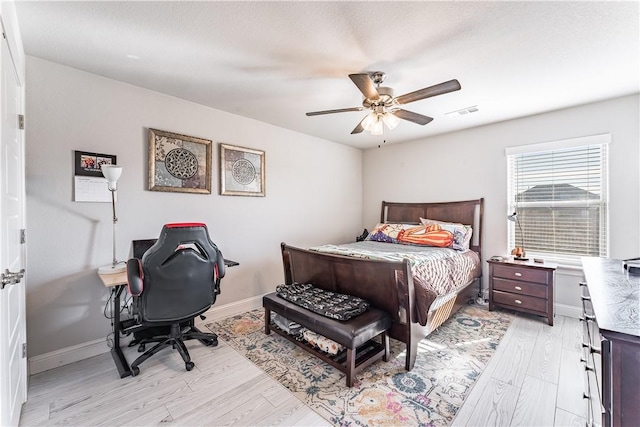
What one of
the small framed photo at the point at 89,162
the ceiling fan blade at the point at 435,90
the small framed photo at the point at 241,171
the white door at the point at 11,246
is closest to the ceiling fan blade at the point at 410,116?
the ceiling fan blade at the point at 435,90

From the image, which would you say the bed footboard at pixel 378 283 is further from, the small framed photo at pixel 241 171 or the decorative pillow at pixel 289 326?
the small framed photo at pixel 241 171

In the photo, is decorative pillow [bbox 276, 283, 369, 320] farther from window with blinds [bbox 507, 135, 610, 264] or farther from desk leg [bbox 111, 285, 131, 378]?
window with blinds [bbox 507, 135, 610, 264]

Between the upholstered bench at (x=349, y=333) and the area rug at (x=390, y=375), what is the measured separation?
103 mm

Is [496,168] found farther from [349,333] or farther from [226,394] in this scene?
[226,394]

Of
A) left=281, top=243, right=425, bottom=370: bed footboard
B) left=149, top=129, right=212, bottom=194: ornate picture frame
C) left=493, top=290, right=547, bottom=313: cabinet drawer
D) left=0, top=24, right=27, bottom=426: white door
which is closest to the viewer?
left=0, top=24, right=27, bottom=426: white door

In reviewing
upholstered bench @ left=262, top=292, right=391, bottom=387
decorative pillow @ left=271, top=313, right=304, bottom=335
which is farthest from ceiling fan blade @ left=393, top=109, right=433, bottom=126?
decorative pillow @ left=271, top=313, right=304, bottom=335

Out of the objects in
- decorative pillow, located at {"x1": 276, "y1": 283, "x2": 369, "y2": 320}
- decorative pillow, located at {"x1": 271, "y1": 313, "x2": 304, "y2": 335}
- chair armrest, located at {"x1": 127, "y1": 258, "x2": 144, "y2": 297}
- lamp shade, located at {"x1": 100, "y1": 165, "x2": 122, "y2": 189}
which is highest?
lamp shade, located at {"x1": 100, "y1": 165, "x2": 122, "y2": 189}

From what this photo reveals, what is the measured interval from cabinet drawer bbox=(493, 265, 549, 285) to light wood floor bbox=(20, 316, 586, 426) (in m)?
0.76

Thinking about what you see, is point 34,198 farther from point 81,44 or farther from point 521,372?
point 521,372

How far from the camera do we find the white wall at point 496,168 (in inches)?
115

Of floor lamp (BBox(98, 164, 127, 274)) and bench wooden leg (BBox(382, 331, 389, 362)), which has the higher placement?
floor lamp (BBox(98, 164, 127, 274))

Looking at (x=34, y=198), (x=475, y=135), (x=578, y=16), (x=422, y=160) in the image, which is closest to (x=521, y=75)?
(x=578, y=16)

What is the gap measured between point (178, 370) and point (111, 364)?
2.03 ft

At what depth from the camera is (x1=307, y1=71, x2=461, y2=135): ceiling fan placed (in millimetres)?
1981
